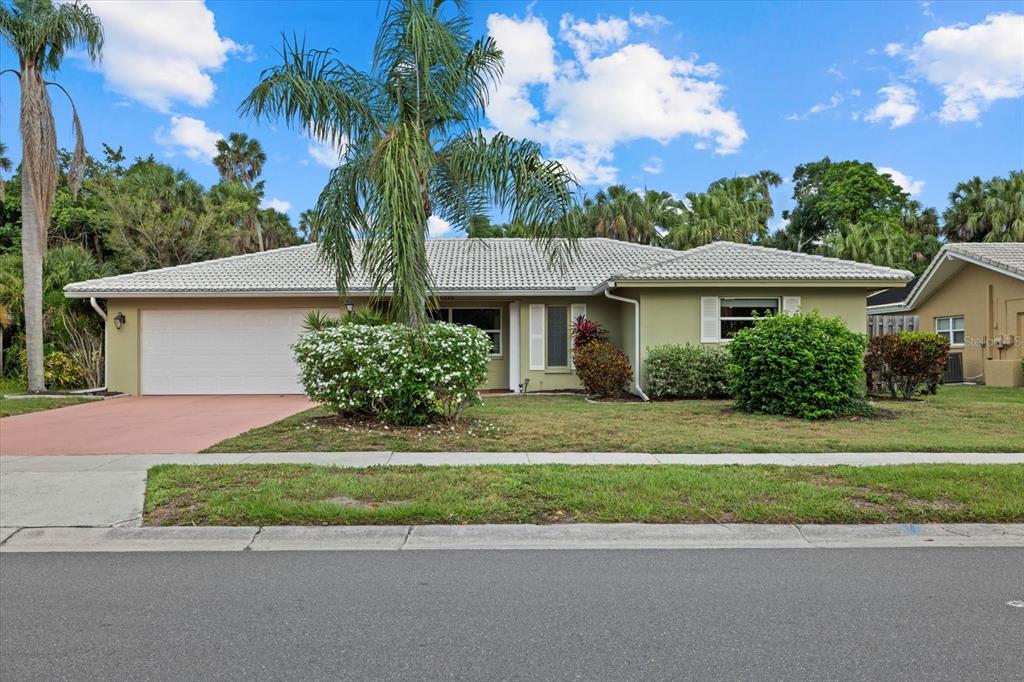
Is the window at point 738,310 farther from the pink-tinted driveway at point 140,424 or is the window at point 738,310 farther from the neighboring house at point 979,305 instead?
the pink-tinted driveway at point 140,424

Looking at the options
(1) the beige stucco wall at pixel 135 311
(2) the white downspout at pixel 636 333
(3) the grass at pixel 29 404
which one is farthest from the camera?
(1) the beige stucco wall at pixel 135 311

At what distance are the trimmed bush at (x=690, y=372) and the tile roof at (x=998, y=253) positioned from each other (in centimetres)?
1019

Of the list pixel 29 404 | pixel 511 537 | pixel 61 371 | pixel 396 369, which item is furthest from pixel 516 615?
pixel 61 371

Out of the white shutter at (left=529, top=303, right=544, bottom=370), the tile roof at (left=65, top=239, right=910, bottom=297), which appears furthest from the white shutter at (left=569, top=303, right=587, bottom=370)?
the white shutter at (left=529, top=303, right=544, bottom=370)

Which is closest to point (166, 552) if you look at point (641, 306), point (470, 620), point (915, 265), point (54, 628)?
point (54, 628)

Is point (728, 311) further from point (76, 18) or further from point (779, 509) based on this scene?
point (76, 18)

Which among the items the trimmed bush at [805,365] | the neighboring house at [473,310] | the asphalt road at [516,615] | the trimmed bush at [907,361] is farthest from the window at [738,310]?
the asphalt road at [516,615]

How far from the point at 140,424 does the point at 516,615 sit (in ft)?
35.9

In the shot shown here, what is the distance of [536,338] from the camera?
738 inches

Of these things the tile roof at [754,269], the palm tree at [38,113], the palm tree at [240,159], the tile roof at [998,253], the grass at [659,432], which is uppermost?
the palm tree at [240,159]

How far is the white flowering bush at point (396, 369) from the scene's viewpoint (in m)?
10.5

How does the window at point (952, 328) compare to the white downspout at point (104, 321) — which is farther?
the window at point (952, 328)

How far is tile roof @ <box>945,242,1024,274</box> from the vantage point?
19894 millimetres

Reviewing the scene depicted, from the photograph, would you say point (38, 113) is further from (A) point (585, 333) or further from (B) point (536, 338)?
(A) point (585, 333)
